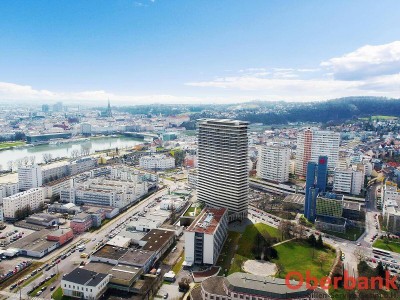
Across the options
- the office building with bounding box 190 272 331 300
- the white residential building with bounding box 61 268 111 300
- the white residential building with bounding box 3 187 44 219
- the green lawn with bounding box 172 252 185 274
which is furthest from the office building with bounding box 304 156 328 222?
the white residential building with bounding box 3 187 44 219

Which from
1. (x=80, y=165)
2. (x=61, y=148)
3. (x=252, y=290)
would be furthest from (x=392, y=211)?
(x=61, y=148)

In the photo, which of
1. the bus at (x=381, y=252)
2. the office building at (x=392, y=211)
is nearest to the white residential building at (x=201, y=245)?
the bus at (x=381, y=252)

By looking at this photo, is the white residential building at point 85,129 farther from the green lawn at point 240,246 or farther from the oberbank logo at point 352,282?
the oberbank logo at point 352,282

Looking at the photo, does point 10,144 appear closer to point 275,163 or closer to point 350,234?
point 275,163

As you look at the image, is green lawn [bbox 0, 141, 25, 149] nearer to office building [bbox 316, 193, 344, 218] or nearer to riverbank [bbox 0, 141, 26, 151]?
riverbank [bbox 0, 141, 26, 151]

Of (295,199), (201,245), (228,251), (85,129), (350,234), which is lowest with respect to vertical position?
(228,251)
